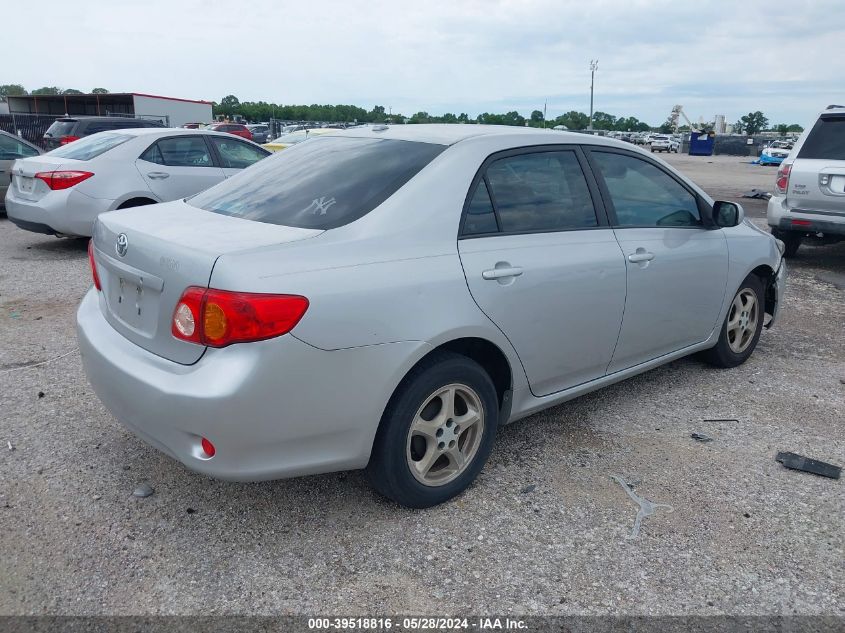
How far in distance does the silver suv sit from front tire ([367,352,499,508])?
21.6 feet

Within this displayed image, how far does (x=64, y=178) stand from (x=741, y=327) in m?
7.06

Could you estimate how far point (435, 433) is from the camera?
10.3 feet

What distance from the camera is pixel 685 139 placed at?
6294 cm

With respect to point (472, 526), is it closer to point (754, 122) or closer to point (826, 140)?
point (826, 140)

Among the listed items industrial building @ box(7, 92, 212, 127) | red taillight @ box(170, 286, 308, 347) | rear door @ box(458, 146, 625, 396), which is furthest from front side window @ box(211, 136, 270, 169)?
industrial building @ box(7, 92, 212, 127)

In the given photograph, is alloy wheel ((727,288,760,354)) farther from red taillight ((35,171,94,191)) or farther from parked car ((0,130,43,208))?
parked car ((0,130,43,208))

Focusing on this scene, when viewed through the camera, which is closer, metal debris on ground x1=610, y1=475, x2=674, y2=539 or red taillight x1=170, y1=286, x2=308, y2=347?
red taillight x1=170, y1=286, x2=308, y2=347

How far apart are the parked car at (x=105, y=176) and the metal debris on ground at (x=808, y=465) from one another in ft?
22.8

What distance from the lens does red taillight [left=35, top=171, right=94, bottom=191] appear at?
26.7 feet

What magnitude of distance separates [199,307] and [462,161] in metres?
1.37

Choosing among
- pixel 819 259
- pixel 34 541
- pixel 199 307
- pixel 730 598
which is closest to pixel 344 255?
pixel 199 307

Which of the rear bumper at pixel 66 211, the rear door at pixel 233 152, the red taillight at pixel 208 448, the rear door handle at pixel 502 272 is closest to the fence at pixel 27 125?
the rear door at pixel 233 152

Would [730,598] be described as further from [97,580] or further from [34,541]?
[34,541]

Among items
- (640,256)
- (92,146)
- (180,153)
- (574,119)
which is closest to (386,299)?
(640,256)
